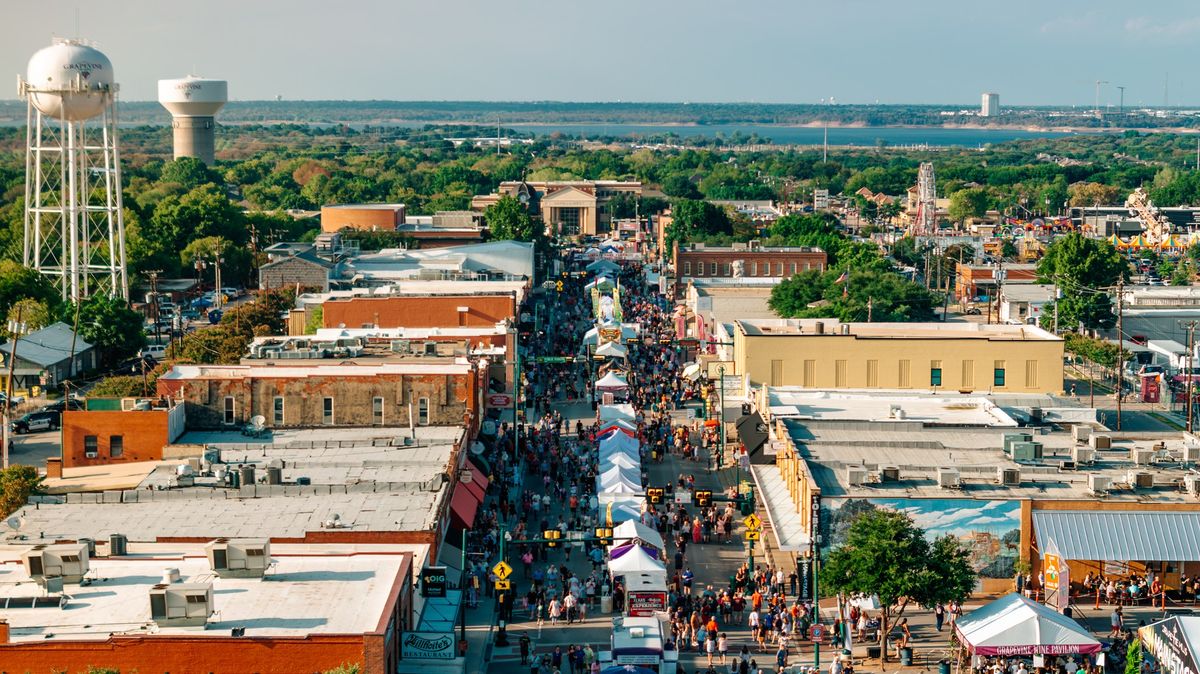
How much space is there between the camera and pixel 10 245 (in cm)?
11119

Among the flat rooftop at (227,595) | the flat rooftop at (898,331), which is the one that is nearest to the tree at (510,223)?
the flat rooftop at (898,331)

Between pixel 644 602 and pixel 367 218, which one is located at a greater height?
pixel 367 218

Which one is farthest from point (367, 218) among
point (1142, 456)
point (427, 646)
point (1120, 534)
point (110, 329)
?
point (427, 646)

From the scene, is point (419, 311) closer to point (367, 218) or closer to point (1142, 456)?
point (1142, 456)

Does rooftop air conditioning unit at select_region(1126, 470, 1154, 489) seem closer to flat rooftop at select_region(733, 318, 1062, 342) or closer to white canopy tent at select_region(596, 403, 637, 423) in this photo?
flat rooftop at select_region(733, 318, 1062, 342)

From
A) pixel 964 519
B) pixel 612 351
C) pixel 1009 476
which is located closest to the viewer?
pixel 964 519

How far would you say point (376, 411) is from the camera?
49.4 metres

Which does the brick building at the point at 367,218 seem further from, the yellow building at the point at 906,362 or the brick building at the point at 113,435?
the brick building at the point at 113,435

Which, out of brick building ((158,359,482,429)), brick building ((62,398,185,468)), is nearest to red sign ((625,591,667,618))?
brick building ((158,359,482,429))

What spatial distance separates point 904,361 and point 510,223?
6966cm

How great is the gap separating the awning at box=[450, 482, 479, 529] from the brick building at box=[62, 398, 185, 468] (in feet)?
28.2

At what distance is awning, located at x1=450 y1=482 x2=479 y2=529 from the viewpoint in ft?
136

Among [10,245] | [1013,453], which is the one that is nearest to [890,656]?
[1013,453]

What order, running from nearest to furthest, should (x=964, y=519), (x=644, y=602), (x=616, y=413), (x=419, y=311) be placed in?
(x=644, y=602) < (x=964, y=519) < (x=616, y=413) < (x=419, y=311)
